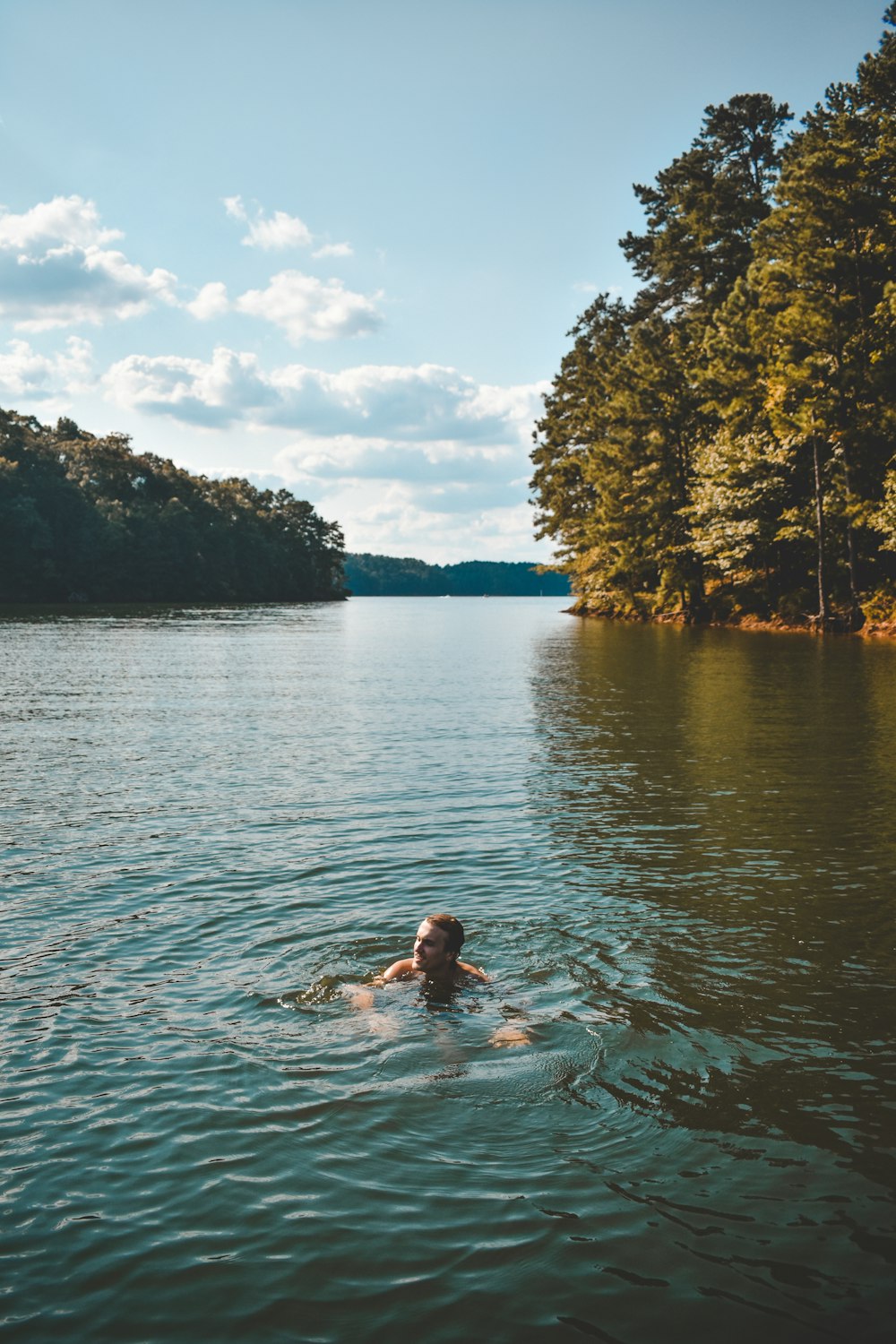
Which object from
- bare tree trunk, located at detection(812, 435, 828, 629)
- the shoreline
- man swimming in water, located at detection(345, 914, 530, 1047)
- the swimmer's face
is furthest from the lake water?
bare tree trunk, located at detection(812, 435, 828, 629)

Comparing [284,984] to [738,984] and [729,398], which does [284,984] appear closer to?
[738,984]

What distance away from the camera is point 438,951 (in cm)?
880

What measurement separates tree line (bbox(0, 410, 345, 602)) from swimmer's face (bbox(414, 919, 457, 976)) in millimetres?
108895

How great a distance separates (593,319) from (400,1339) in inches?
3838

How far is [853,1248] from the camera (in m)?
5.39

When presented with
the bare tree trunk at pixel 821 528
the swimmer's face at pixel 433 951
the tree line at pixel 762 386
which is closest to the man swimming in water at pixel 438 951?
the swimmer's face at pixel 433 951

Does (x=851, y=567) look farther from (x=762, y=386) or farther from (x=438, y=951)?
(x=438, y=951)

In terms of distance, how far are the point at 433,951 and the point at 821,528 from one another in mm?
46377

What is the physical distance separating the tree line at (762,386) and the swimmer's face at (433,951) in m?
39.8

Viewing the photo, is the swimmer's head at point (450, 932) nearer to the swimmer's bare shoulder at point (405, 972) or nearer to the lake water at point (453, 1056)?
the swimmer's bare shoulder at point (405, 972)

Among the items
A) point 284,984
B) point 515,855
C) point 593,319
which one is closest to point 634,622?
point 593,319

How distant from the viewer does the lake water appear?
517 cm

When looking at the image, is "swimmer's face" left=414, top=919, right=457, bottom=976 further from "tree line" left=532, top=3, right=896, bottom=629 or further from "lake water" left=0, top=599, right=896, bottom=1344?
"tree line" left=532, top=3, right=896, bottom=629

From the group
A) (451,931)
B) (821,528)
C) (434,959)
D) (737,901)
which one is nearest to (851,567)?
(821,528)
